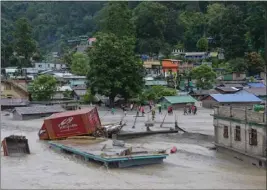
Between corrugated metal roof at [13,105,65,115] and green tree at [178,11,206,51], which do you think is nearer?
corrugated metal roof at [13,105,65,115]

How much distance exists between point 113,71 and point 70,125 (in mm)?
18788

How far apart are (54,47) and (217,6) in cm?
4051

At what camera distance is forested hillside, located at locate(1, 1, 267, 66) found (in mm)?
71250

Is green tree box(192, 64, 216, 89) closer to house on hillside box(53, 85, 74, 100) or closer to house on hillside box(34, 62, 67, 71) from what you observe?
house on hillside box(53, 85, 74, 100)

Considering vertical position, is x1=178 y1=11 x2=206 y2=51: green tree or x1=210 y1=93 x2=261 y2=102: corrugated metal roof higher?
x1=178 y1=11 x2=206 y2=51: green tree

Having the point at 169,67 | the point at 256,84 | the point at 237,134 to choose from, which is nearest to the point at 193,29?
the point at 169,67

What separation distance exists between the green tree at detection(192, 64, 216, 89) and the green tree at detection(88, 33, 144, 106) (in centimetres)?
1016

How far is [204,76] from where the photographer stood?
197ft

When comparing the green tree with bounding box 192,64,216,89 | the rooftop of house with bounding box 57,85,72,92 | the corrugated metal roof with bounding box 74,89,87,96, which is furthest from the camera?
the green tree with bounding box 192,64,216,89

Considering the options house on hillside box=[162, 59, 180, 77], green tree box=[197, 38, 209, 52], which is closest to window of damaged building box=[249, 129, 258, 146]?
house on hillside box=[162, 59, 180, 77]

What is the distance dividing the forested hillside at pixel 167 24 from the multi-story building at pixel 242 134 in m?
32.8

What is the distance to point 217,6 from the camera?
8469cm

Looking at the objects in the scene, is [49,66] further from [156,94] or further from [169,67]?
[156,94]

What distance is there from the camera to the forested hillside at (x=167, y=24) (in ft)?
234
